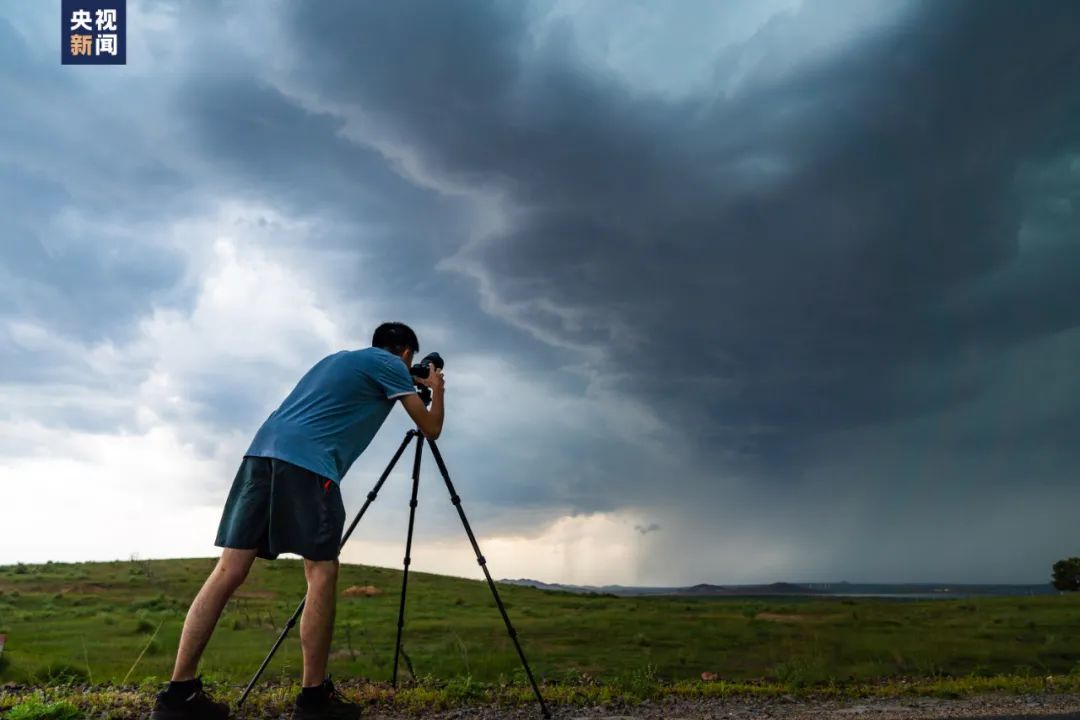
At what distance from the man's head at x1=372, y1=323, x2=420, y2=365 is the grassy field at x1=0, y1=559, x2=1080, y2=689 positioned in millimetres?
3284

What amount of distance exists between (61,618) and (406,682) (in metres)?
10.4

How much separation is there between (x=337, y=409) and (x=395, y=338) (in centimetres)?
87

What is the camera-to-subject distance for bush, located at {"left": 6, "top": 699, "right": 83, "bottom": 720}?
534 cm

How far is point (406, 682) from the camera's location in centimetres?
720

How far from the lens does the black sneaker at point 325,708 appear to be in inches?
193

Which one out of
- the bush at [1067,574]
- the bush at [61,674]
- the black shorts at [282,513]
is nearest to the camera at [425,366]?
the black shorts at [282,513]

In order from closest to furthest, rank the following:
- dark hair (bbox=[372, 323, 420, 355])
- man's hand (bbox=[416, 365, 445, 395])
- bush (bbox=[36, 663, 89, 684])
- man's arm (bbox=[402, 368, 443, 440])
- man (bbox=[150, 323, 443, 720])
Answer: man (bbox=[150, 323, 443, 720])
man's arm (bbox=[402, 368, 443, 440])
man's hand (bbox=[416, 365, 445, 395])
dark hair (bbox=[372, 323, 420, 355])
bush (bbox=[36, 663, 89, 684])

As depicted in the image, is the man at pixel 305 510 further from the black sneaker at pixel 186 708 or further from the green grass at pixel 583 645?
the green grass at pixel 583 645

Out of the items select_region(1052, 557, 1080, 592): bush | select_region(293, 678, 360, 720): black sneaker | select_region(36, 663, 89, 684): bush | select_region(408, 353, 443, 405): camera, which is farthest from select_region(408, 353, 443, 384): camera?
select_region(1052, 557, 1080, 592): bush

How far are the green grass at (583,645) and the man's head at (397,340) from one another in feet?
10.3

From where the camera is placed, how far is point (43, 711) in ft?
18.0

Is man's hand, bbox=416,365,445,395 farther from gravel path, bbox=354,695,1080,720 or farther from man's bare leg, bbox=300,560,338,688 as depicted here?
gravel path, bbox=354,695,1080,720

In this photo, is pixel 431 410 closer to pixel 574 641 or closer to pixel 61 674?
pixel 61 674

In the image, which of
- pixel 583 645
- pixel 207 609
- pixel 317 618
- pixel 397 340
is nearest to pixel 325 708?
pixel 317 618
